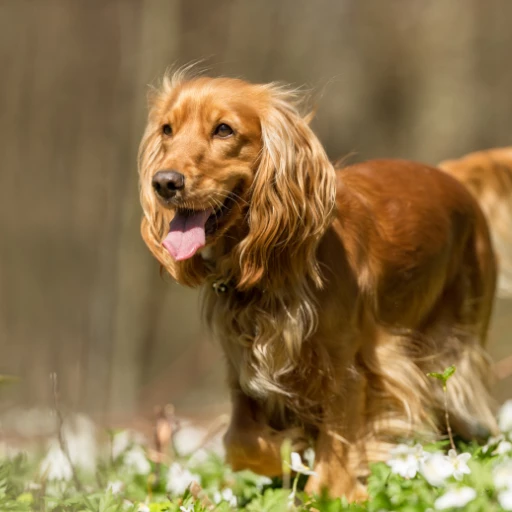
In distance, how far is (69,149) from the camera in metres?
7.95

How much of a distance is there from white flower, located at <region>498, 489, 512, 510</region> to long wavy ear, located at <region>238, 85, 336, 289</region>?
106 centimetres

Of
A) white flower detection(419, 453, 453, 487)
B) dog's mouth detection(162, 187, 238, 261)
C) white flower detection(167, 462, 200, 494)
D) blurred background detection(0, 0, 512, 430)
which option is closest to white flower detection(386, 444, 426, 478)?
white flower detection(419, 453, 453, 487)

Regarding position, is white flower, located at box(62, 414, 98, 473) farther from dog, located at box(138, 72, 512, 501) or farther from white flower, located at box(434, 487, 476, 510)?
white flower, located at box(434, 487, 476, 510)

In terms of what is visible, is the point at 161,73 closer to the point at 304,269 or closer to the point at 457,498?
the point at 304,269

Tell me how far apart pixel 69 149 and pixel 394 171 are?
4.63 metres

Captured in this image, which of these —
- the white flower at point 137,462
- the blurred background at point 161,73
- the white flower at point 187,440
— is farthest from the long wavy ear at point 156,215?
the blurred background at point 161,73

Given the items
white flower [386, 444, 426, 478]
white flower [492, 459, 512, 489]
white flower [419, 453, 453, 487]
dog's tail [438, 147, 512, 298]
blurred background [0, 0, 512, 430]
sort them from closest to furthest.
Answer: white flower [492, 459, 512, 489]
white flower [419, 453, 453, 487]
white flower [386, 444, 426, 478]
dog's tail [438, 147, 512, 298]
blurred background [0, 0, 512, 430]

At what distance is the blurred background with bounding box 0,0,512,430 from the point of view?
25.4ft

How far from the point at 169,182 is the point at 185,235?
218 millimetres

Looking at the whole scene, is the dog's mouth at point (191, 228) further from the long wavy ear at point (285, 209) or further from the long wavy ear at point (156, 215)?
the long wavy ear at point (156, 215)

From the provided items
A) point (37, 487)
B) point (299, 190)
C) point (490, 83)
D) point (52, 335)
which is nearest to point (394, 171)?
point (299, 190)

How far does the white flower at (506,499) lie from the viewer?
232cm

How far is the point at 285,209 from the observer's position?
3.14 m

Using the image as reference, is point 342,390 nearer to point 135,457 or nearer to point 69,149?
point 135,457
